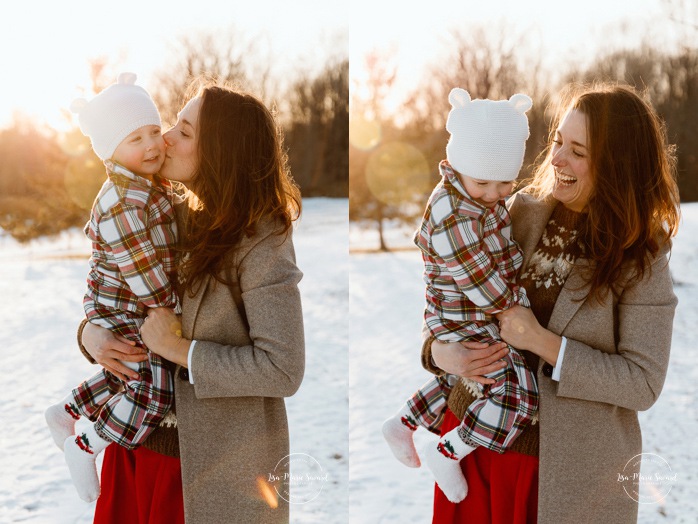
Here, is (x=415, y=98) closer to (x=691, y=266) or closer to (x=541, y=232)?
(x=691, y=266)

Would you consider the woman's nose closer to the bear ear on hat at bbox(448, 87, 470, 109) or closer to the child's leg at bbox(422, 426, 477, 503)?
the bear ear on hat at bbox(448, 87, 470, 109)

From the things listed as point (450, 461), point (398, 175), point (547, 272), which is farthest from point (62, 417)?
point (398, 175)

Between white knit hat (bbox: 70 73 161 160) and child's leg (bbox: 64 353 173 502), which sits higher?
white knit hat (bbox: 70 73 161 160)

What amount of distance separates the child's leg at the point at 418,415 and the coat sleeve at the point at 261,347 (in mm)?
521

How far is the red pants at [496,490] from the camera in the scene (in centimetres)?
189

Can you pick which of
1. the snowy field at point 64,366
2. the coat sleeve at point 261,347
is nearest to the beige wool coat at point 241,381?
the coat sleeve at point 261,347

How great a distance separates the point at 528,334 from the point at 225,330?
817 millimetres

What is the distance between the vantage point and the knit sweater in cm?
189

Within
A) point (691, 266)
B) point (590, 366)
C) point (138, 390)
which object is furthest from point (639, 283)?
point (691, 266)

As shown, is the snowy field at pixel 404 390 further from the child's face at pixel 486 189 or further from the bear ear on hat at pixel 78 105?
the bear ear on hat at pixel 78 105

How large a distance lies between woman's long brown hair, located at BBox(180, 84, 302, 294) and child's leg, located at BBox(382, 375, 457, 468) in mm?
711

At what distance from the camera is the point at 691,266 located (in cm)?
1059

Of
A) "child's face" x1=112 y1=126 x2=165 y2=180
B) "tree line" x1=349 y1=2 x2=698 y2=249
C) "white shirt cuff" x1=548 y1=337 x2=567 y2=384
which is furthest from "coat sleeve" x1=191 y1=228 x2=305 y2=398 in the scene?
"tree line" x1=349 y1=2 x2=698 y2=249

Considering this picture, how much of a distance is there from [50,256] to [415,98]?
712 cm
